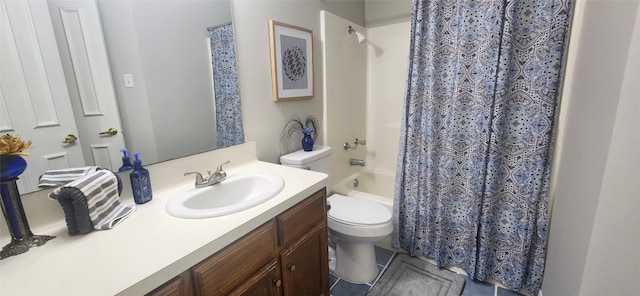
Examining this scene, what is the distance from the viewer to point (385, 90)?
8.97 ft

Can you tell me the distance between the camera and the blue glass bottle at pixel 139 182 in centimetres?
106

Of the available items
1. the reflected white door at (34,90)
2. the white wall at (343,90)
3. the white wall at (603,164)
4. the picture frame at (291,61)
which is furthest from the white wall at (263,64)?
the white wall at (603,164)

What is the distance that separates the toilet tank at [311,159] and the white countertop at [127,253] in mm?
725

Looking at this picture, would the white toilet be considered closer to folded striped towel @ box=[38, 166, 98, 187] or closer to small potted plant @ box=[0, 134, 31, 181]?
folded striped towel @ box=[38, 166, 98, 187]

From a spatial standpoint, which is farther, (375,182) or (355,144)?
(375,182)

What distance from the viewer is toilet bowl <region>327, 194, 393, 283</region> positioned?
1.64m

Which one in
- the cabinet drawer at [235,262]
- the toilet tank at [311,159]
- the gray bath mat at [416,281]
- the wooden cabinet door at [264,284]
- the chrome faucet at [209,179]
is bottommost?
the gray bath mat at [416,281]

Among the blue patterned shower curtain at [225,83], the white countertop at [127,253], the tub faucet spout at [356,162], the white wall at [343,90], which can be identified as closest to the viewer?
the white countertop at [127,253]

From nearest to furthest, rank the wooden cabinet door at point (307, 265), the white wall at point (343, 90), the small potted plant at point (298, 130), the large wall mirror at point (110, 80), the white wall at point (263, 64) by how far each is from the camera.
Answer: the large wall mirror at point (110, 80) → the wooden cabinet door at point (307, 265) → the white wall at point (263, 64) → the small potted plant at point (298, 130) → the white wall at point (343, 90)

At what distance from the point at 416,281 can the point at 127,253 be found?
166 centimetres

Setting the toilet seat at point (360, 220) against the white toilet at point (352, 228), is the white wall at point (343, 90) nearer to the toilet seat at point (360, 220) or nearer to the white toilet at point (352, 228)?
the white toilet at point (352, 228)

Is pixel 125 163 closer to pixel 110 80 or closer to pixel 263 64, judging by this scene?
pixel 110 80

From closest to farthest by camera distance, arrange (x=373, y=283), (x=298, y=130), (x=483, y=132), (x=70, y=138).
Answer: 1. (x=70, y=138)
2. (x=483, y=132)
3. (x=373, y=283)
4. (x=298, y=130)

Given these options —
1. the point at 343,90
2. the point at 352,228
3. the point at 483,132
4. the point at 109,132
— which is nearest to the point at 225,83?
the point at 109,132
